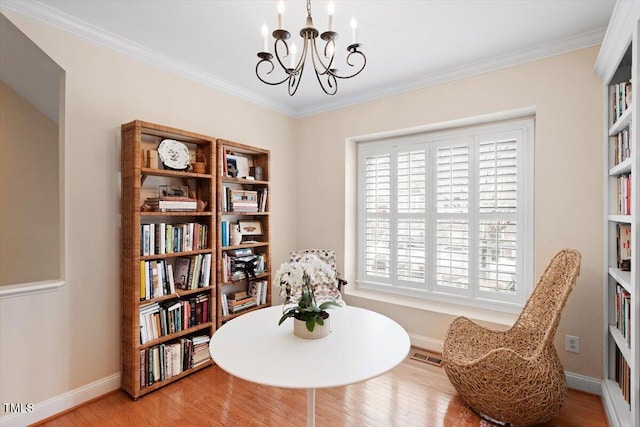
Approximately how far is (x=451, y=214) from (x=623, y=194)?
52.7 inches

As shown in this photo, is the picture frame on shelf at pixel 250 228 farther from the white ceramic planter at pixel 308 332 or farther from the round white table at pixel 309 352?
the white ceramic planter at pixel 308 332

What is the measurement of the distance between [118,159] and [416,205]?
9.13ft

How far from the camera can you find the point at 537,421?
6.47ft

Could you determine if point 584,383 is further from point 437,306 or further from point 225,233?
point 225,233

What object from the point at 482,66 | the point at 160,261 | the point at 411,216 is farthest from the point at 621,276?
the point at 160,261

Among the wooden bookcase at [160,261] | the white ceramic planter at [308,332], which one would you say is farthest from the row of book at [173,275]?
the white ceramic planter at [308,332]

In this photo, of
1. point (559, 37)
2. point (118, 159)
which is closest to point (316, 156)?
point (118, 159)

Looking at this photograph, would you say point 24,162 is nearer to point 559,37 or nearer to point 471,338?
point 471,338

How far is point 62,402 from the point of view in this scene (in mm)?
2223

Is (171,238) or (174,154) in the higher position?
(174,154)

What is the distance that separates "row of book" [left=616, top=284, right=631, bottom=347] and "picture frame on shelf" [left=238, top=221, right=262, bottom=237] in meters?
2.98

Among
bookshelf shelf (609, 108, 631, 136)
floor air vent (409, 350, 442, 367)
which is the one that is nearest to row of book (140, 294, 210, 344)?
floor air vent (409, 350, 442, 367)

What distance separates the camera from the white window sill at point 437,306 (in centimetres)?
290

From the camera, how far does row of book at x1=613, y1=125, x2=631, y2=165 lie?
1995mm
